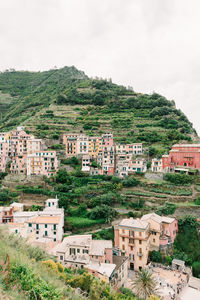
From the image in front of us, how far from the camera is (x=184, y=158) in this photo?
41281 millimetres

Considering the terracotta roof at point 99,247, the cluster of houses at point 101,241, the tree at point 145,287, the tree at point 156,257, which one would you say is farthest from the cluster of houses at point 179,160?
the tree at point 145,287

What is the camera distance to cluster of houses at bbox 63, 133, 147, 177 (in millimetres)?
41681

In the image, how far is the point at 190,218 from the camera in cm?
2917

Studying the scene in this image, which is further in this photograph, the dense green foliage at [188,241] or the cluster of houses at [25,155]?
the cluster of houses at [25,155]

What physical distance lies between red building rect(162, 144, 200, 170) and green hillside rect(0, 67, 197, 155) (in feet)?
12.1

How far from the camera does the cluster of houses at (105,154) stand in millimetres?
41681

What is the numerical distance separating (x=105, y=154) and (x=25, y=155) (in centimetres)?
1590

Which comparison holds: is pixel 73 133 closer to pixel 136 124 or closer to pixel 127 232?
pixel 136 124

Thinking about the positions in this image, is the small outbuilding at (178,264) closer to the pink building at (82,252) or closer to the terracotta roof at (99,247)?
the pink building at (82,252)

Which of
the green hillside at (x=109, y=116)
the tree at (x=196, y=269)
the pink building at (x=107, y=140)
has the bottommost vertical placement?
the tree at (x=196, y=269)

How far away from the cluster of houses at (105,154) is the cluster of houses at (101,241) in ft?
45.7

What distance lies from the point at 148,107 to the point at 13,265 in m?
61.2

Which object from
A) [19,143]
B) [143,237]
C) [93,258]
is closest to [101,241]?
[93,258]

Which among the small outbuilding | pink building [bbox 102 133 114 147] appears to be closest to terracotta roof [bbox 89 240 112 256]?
the small outbuilding
